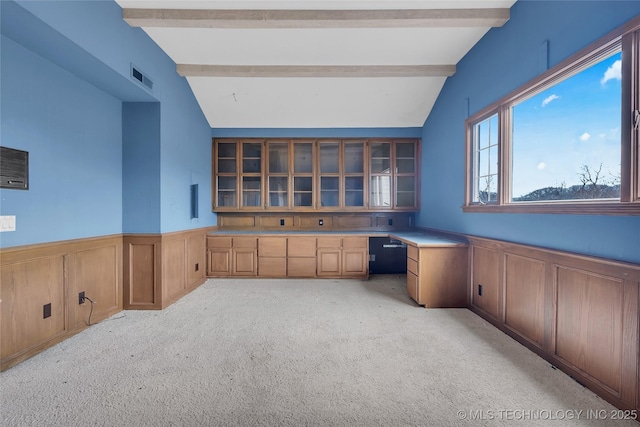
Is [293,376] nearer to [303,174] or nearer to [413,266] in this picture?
[413,266]

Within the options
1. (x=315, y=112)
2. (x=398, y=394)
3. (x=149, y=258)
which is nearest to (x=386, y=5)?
(x=315, y=112)

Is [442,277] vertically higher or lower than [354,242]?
lower

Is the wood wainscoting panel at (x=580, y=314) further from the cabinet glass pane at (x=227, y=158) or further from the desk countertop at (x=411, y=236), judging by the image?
the cabinet glass pane at (x=227, y=158)

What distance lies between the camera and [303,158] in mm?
4555

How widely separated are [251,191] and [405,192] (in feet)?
9.43

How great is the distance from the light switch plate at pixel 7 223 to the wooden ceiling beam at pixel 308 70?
2.43 meters

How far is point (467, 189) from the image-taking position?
2980mm

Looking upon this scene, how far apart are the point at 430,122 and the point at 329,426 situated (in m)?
4.24

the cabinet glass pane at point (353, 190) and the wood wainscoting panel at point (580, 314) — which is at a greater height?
the cabinet glass pane at point (353, 190)

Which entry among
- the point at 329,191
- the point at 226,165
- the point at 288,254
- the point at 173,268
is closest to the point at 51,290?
the point at 173,268

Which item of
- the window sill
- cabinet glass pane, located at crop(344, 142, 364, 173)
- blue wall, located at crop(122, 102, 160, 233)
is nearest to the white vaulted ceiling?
cabinet glass pane, located at crop(344, 142, 364, 173)

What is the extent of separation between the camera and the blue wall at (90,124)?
6.03ft

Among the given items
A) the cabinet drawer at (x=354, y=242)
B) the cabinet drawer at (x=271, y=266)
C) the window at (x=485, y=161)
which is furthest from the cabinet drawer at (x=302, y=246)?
the window at (x=485, y=161)

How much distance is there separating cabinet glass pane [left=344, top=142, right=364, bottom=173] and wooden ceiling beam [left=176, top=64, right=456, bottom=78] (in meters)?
1.40
